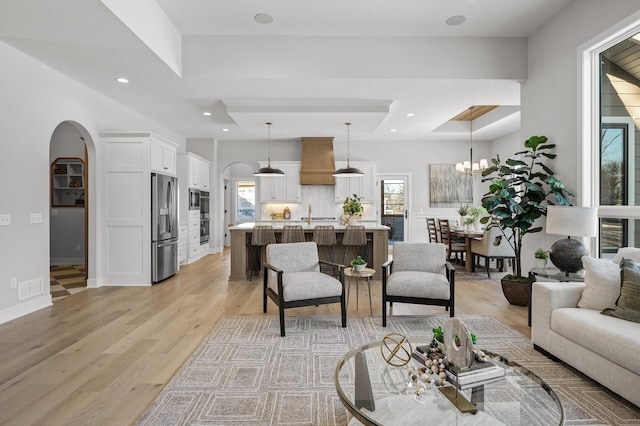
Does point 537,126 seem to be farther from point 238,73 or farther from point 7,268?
point 7,268

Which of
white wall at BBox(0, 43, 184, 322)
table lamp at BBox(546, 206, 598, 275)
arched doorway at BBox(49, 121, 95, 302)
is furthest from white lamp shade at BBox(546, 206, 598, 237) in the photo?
arched doorway at BBox(49, 121, 95, 302)

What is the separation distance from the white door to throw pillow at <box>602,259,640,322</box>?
21.9ft

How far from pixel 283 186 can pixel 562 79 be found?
18.8ft

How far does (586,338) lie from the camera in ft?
7.22

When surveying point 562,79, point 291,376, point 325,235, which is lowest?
point 291,376

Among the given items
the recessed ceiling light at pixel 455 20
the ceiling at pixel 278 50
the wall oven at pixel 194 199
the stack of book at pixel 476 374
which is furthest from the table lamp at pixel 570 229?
the wall oven at pixel 194 199

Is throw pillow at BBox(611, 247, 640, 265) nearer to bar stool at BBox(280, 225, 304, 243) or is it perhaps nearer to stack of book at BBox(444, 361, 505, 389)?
stack of book at BBox(444, 361, 505, 389)

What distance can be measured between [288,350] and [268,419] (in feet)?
2.98

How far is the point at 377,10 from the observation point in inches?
153

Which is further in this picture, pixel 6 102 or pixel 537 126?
pixel 537 126

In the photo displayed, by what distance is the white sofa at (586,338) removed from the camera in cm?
194

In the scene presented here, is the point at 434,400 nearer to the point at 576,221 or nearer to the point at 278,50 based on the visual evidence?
the point at 576,221

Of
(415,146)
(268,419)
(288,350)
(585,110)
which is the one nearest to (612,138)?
(585,110)

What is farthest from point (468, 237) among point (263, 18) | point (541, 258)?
point (263, 18)
